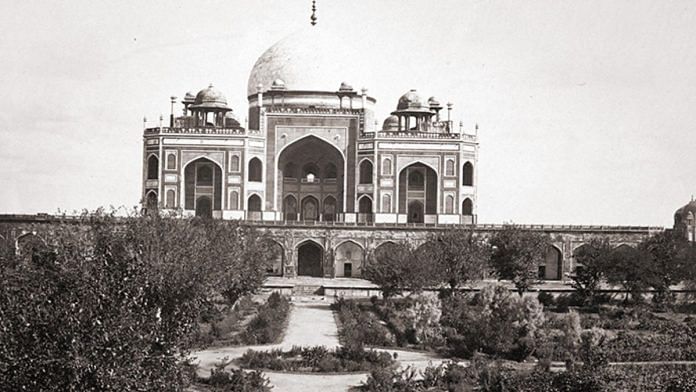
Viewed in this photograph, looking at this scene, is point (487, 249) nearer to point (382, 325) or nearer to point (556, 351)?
point (382, 325)

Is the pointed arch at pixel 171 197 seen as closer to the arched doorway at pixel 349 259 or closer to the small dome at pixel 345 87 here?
the arched doorway at pixel 349 259

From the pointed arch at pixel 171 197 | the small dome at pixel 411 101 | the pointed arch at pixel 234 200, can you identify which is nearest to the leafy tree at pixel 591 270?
the small dome at pixel 411 101

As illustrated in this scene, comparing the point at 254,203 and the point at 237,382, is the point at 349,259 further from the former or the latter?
the point at 237,382

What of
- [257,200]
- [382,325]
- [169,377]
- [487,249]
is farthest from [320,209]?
[169,377]

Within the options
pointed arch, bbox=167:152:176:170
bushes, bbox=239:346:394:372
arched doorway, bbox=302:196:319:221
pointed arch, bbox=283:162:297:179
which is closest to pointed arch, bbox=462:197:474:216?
arched doorway, bbox=302:196:319:221

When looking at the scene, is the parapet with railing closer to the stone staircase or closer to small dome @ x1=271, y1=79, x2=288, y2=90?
small dome @ x1=271, y1=79, x2=288, y2=90

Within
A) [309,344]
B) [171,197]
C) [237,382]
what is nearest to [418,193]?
[171,197]
